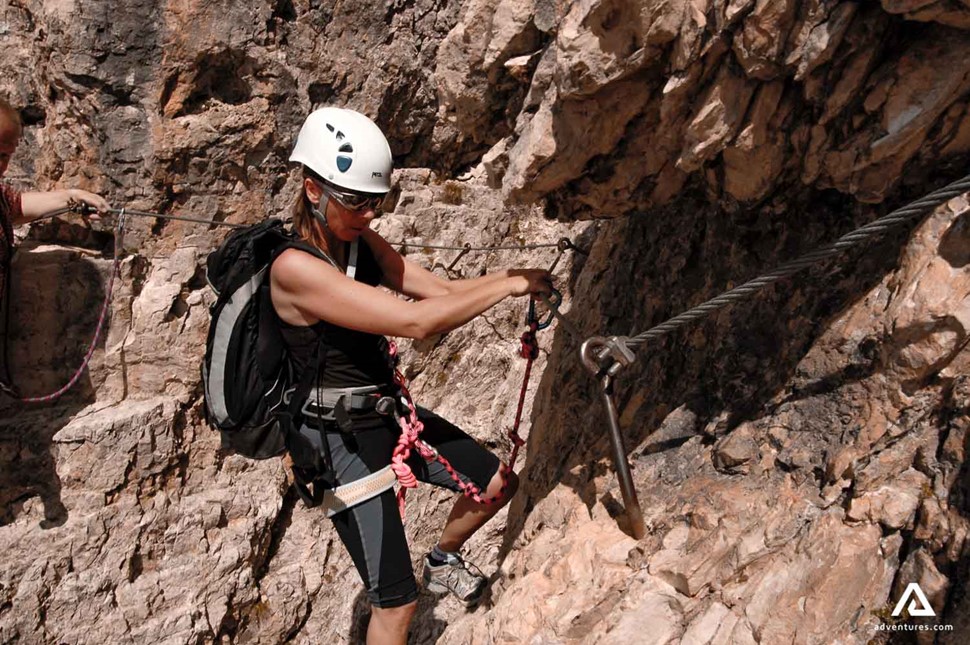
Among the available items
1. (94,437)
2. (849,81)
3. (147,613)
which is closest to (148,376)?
(94,437)

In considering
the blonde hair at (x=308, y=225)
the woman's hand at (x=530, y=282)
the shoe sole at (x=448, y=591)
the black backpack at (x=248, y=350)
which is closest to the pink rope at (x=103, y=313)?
the black backpack at (x=248, y=350)

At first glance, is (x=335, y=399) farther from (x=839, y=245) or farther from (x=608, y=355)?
(x=839, y=245)

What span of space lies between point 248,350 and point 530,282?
5.05ft

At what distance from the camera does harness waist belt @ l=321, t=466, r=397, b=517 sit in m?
3.95

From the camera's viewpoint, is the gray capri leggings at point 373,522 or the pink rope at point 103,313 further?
the pink rope at point 103,313

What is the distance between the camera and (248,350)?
3.90m

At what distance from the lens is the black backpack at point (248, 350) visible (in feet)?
12.5

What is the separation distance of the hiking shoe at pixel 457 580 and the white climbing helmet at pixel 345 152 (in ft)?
8.15

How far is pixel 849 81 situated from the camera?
3141 millimetres

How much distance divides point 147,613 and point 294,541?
143cm

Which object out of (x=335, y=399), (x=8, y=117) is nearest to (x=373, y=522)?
(x=335, y=399)

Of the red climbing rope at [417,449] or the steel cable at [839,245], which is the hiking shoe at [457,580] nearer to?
the red climbing rope at [417,449]

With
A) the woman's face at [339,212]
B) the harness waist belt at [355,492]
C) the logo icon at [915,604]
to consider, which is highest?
the woman's face at [339,212]

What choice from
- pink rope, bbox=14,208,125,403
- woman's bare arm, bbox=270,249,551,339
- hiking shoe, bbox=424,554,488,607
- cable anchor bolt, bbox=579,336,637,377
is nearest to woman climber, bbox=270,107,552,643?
woman's bare arm, bbox=270,249,551,339
